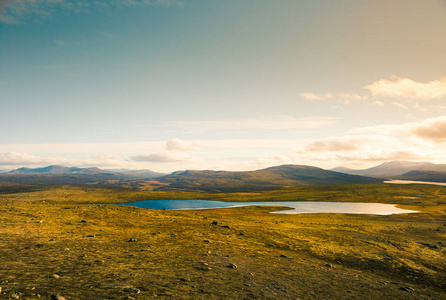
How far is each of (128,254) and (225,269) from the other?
9873 mm

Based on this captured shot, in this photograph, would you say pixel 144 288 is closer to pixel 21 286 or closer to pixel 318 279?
pixel 21 286

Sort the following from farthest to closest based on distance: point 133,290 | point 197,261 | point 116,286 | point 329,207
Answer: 1. point 329,207
2. point 197,261
3. point 116,286
4. point 133,290

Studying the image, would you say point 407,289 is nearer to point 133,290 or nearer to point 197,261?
point 197,261

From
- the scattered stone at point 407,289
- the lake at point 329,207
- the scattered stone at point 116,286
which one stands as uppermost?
the scattered stone at point 116,286

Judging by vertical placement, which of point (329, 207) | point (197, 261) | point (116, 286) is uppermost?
point (116, 286)

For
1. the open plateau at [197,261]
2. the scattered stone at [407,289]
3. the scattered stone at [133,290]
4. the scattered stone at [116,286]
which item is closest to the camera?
the scattered stone at [133,290]

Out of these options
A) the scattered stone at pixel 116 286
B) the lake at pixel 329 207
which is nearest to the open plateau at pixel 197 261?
the scattered stone at pixel 116 286

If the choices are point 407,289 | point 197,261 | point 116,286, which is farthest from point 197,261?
point 407,289

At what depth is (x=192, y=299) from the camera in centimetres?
1401

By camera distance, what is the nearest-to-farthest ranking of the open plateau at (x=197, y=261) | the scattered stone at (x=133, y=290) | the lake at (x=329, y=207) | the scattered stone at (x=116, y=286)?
the scattered stone at (x=133, y=290) < the scattered stone at (x=116, y=286) < the open plateau at (x=197, y=261) < the lake at (x=329, y=207)

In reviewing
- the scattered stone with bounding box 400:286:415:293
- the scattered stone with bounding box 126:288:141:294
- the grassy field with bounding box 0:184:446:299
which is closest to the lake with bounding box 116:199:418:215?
the grassy field with bounding box 0:184:446:299

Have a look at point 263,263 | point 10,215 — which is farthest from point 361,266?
point 10,215

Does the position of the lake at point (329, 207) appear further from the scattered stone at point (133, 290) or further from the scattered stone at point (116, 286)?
the scattered stone at point (133, 290)

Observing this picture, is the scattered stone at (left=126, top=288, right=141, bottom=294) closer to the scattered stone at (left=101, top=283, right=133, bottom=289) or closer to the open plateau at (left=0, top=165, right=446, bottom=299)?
the open plateau at (left=0, top=165, right=446, bottom=299)
